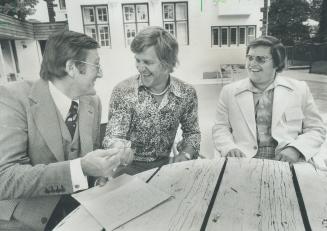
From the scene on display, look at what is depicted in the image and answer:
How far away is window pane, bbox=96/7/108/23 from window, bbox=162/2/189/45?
0.62m

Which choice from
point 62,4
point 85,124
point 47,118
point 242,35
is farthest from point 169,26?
point 47,118

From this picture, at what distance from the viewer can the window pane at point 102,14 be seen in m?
2.98

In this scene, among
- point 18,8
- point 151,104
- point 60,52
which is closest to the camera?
point 60,52

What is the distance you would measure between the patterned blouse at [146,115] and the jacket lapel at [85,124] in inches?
12.2

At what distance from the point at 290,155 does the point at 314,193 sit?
0.74 meters

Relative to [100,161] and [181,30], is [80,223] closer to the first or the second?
[100,161]

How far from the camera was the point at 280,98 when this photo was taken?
7.38ft

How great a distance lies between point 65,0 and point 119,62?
0.80m

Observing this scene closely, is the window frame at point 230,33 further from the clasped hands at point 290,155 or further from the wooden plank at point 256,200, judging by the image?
the wooden plank at point 256,200

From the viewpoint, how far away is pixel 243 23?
10.4 feet

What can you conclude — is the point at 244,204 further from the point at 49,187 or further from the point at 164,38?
the point at 164,38

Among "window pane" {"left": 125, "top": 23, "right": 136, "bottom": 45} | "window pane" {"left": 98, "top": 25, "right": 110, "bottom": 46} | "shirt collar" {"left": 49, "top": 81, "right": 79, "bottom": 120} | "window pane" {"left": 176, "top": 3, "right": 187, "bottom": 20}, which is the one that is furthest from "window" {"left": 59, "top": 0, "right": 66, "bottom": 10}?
"shirt collar" {"left": 49, "top": 81, "right": 79, "bottom": 120}

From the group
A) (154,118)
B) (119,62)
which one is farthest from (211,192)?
(119,62)

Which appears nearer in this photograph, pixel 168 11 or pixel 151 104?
pixel 151 104
